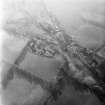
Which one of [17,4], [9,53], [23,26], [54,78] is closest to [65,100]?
[54,78]

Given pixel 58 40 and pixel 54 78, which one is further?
pixel 58 40

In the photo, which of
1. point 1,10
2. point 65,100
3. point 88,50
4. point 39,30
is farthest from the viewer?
point 1,10

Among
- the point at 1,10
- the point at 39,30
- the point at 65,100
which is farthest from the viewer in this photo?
the point at 1,10

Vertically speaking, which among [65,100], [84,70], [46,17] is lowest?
[65,100]

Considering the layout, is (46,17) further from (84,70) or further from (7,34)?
(84,70)

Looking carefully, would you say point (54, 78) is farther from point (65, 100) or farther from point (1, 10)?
point (1, 10)

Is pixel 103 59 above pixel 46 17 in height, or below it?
below

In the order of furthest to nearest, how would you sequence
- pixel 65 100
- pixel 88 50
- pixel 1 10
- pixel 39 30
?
pixel 1 10 < pixel 39 30 < pixel 88 50 < pixel 65 100

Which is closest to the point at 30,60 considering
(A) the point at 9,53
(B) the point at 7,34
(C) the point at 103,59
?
(A) the point at 9,53

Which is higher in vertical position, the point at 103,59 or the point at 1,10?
the point at 1,10
